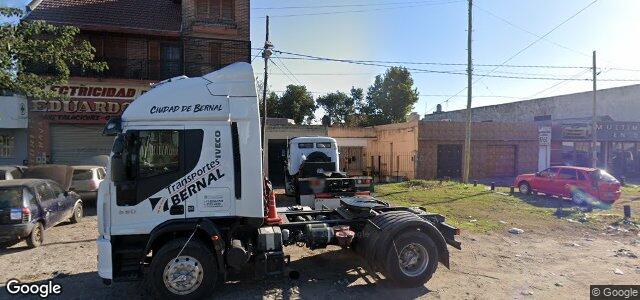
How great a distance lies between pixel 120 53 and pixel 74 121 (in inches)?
165

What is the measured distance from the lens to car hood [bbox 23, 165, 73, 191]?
12484 mm

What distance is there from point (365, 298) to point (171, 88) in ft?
13.2

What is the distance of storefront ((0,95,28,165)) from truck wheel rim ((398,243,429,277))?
1980cm

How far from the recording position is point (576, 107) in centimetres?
3975

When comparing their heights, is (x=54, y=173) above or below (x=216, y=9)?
below

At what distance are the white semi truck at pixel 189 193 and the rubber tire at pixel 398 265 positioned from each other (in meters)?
0.03

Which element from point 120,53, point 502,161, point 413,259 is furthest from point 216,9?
point 502,161

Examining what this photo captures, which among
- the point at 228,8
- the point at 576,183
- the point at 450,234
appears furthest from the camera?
the point at 228,8

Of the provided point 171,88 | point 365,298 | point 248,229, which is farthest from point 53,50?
point 365,298

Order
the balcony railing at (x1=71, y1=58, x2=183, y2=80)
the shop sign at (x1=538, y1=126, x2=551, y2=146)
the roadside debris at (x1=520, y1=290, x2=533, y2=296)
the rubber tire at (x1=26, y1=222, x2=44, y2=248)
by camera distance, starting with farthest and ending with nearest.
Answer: the shop sign at (x1=538, y1=126, x2=551, y2=146), the balcony railing at (x1=71, y1=58, x2=183, y2=80), the rubber tire at (x1=26, y1=222, x2=44, y2=248), the roadside debris at (x1=520, y1=290, x2=533, y2=296)

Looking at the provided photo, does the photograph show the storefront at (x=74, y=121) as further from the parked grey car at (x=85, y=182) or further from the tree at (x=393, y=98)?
the tree at (x=393, y=98)

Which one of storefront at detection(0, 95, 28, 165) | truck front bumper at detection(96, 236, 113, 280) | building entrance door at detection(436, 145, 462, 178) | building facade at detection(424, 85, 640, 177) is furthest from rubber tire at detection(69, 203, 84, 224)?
building facade at detection(424, 85, 640, 177)

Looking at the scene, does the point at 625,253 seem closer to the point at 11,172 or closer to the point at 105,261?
the point at 105,261

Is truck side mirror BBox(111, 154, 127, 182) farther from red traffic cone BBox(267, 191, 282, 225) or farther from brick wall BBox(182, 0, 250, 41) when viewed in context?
brick wall BBox(182, 0, 250, 41)
